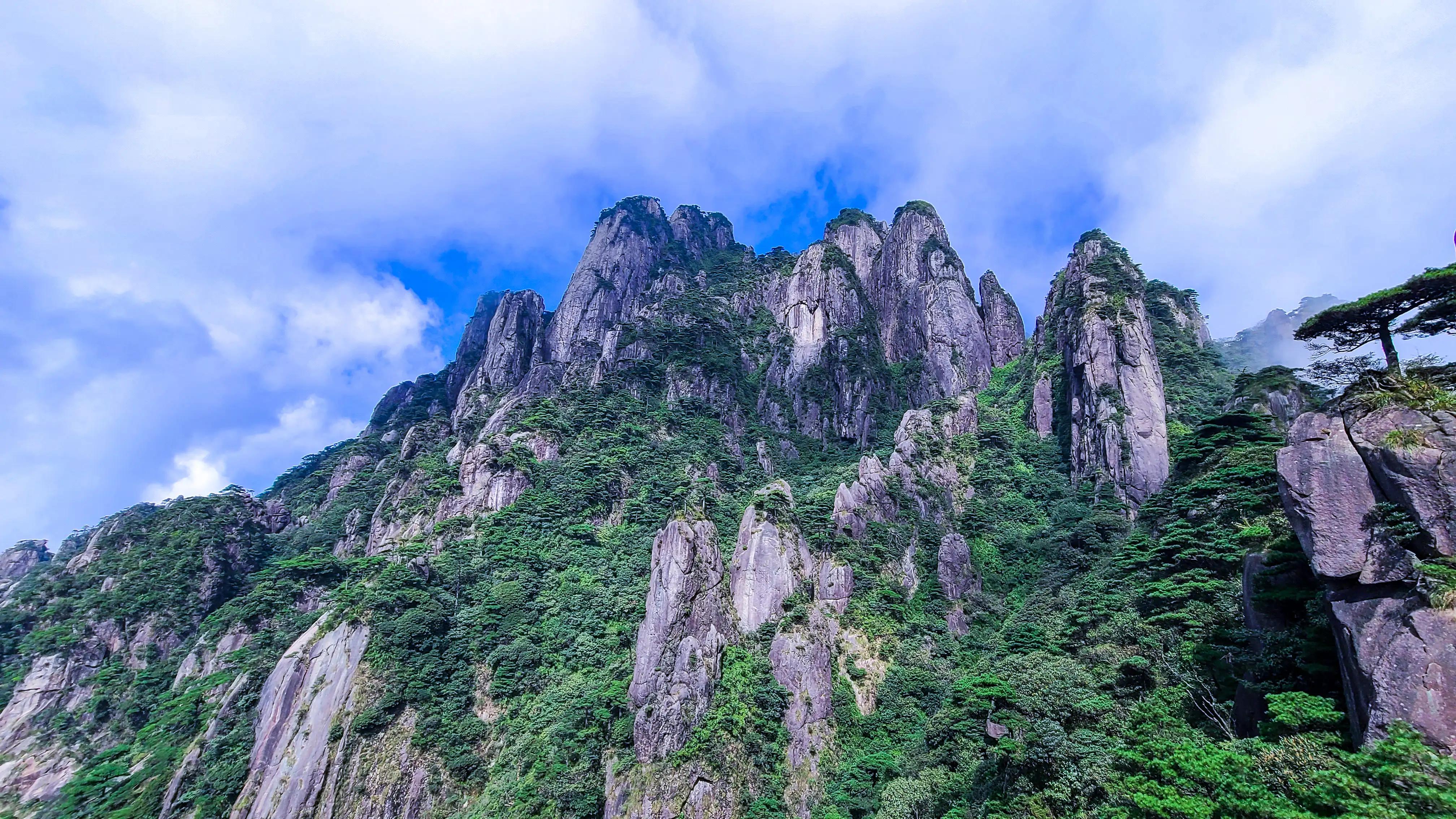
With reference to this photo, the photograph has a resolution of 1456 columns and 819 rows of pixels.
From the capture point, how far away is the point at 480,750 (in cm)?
3731

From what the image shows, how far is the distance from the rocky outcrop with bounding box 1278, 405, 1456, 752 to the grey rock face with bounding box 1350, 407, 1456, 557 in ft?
0.06

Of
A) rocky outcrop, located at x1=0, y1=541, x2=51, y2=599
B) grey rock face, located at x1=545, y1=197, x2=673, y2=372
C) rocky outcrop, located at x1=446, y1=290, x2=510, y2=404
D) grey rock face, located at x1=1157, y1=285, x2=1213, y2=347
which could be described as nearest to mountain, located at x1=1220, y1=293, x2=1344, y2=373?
grey rock face, located at x1=1157, y1=285, x2=1213, y2=347

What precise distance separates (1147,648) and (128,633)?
74874 millimetres

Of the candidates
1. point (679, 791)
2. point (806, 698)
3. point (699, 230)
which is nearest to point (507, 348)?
point (699, 230)

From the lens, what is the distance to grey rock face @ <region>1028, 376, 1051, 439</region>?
61.6m

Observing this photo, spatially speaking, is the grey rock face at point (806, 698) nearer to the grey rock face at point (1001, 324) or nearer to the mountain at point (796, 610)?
the mountain at point (796, 610)

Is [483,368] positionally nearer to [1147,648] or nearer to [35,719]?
[35,719]

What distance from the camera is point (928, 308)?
8638 cm

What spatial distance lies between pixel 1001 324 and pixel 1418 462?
7906 cm

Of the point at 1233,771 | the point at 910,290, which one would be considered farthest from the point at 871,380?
the point at 1233,771

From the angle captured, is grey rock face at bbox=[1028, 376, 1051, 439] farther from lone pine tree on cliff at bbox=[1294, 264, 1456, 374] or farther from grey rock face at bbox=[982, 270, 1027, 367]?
lone pine tree on cliff at bbox=[1294, 264, 1456, 374]

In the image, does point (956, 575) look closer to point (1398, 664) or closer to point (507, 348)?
point (1398, 664)

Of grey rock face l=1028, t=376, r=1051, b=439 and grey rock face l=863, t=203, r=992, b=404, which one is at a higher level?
grey rock face l=863, t=203, r=992, b=404

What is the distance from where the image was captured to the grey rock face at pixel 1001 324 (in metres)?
84.7
